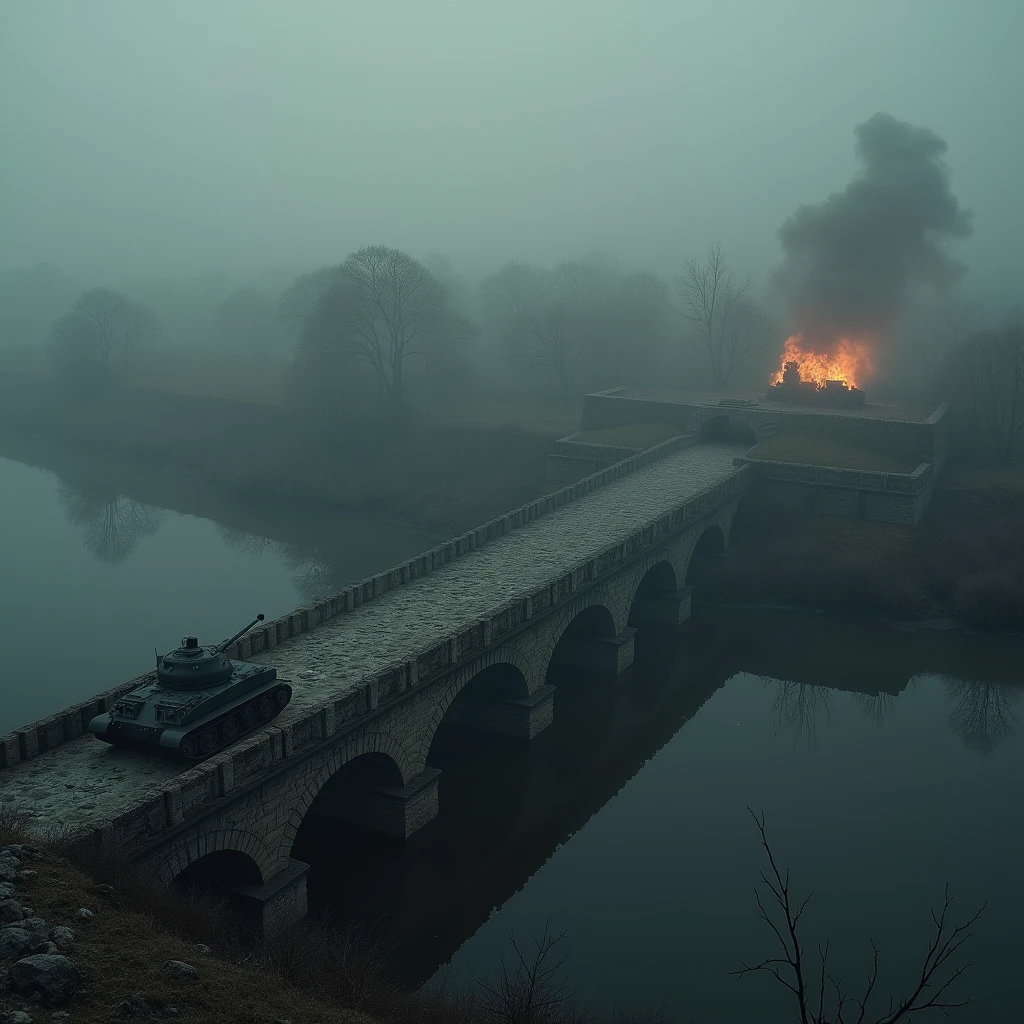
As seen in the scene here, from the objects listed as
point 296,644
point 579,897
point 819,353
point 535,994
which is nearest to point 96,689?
point 296,644

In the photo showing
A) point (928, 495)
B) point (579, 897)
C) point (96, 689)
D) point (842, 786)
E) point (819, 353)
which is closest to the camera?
point (579, 897)

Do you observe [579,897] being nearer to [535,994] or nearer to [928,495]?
[535,994]

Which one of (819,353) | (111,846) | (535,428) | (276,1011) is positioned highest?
(819,353)

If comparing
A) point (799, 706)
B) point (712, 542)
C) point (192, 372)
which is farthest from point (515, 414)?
point (799, 706)

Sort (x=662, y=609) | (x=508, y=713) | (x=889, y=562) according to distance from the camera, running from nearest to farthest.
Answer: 1. (x=508, y=713)
2. (x=662, y=609)
3. (x=889, y=562)

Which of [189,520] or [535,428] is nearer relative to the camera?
[189,520]

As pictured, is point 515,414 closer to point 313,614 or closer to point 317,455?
point 317,455
